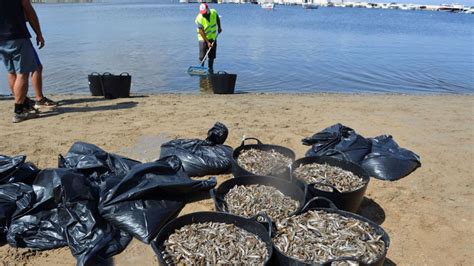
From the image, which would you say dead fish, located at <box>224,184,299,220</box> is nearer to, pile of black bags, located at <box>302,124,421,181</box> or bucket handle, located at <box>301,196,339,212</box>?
bucket handle, located at <box>301,196,339,212</box>

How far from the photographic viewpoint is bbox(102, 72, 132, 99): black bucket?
8.26 meters

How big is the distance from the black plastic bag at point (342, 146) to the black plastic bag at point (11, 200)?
3.26 m

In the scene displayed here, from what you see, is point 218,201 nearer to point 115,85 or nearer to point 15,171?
point 15,171

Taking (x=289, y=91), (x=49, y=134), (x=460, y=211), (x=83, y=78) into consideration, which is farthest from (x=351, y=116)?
(x=83, y=78)

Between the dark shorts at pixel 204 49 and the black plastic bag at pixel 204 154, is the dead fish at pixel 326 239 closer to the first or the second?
the black plastic bag at pixel 204 154

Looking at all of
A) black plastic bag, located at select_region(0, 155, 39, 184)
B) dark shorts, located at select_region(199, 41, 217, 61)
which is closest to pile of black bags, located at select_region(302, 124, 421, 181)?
black plastic bag, located at select_region(0, 155, 39, 184)

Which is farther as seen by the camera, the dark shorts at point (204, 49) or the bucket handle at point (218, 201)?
the dark shorts at point (204, 49)

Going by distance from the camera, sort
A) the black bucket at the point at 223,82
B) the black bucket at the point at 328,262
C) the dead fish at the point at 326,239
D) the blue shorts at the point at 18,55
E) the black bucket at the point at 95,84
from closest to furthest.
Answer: the black bucket at the point at 328,262 < the dead fish at the point at 326,239 < the blue shorts at the point at 18,55 < the black bucket at the point at 95,84 < the black bucket at the point at 223,82

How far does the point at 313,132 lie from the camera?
237 inches

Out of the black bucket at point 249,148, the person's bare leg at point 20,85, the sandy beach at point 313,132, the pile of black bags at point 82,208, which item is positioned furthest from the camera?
the person's bare leg at point 20,85

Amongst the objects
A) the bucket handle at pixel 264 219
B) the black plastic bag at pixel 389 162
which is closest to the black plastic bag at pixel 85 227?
the bucket handle at pixel 264 219

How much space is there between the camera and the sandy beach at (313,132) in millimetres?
3371

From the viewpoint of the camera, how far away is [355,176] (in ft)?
12.6

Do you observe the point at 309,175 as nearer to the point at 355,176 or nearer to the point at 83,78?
the point at 355,176
